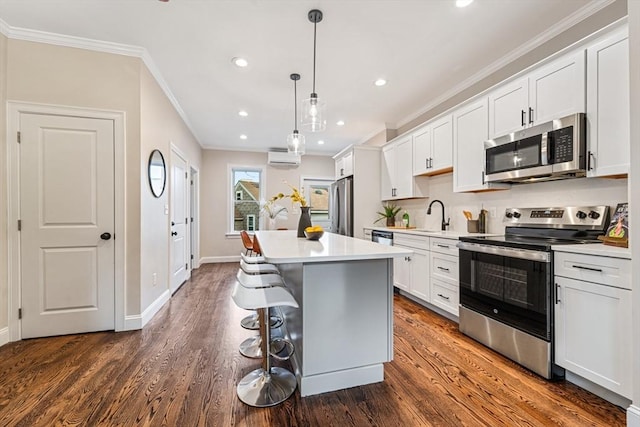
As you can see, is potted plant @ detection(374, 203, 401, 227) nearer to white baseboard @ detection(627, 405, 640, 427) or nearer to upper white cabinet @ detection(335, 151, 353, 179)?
upper white cabinet @ detection(335, 151, 353, 179)

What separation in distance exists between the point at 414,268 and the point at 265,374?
2.32 meters

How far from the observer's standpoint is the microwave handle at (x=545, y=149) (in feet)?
7.14

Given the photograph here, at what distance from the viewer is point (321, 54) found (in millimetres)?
2838

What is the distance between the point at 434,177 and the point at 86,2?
160 inches

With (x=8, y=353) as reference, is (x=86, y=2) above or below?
above

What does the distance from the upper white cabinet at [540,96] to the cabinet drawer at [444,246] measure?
3.67 feet

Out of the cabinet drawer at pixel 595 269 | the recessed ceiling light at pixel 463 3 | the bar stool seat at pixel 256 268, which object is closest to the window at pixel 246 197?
the bar stool seat at pixel 256 268

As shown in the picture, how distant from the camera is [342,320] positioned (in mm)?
1797

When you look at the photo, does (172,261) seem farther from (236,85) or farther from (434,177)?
(434,177)

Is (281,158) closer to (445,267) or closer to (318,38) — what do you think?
(318,38)

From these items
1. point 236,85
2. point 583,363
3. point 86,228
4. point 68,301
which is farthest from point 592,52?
point 68,301

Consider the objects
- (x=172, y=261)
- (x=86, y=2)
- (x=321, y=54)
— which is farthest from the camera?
(x=172, y=261)

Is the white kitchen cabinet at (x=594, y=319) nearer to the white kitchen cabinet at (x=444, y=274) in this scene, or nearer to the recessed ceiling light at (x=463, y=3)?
the white kitchen cabinet at (x=444, y=274)


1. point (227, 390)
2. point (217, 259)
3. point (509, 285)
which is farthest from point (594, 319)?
point (217, 259)
